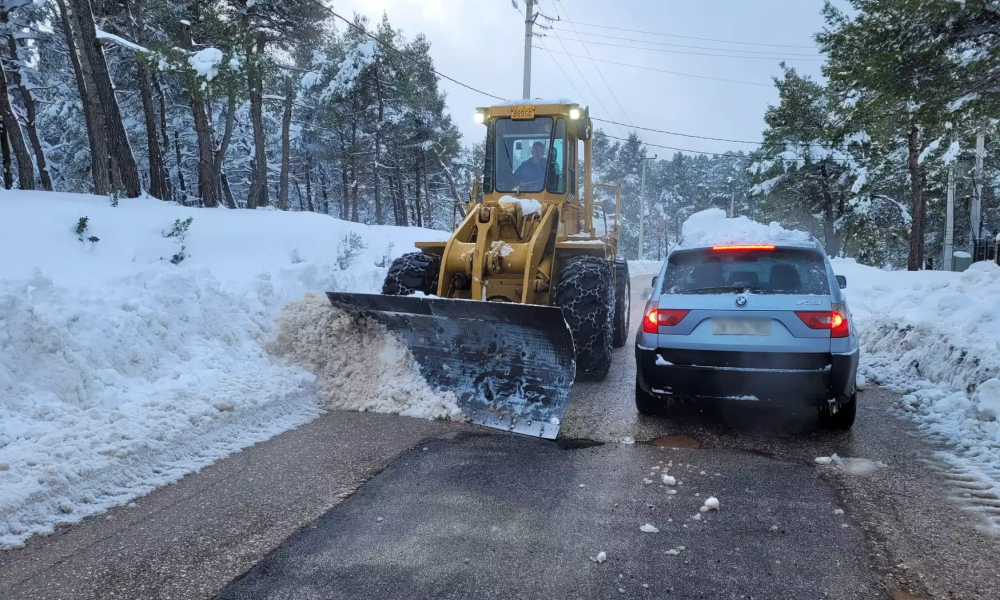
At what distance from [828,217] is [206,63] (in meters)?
30.7

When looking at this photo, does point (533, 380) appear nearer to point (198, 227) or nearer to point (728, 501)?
point (728, 501)

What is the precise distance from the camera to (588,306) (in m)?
6.23

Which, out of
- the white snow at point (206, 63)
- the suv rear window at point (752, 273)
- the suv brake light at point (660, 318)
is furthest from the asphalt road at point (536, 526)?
the white snow at point (206, 63)

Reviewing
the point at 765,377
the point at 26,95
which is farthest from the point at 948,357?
the point at 26,95

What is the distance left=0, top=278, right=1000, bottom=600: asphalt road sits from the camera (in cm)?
284

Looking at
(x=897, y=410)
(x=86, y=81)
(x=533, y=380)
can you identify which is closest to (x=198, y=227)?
(x=86, y=81)

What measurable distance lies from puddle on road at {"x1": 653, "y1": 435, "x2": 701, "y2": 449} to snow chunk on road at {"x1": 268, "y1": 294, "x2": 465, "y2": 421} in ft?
5.66

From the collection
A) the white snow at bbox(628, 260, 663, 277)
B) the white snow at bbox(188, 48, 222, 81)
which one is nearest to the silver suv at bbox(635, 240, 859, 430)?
the white snow at bbox(188, 48, 222, 81)

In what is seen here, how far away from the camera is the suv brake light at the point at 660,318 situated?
4968 millimetres

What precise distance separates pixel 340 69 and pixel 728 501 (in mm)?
29559

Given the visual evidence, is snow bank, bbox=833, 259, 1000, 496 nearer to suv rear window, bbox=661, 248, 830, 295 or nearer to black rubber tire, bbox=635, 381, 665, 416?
suv rear window, bbox=661, 248, 830, 295

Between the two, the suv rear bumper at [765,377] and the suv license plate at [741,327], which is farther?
the suv license plate at [741,327]

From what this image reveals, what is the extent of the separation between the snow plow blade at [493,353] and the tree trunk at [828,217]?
1204 inches

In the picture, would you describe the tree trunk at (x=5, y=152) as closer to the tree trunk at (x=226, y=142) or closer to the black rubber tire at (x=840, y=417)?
the tree trunk at (x=226, y=142)
